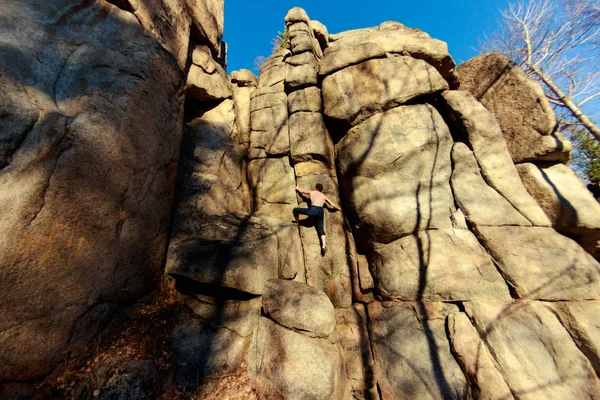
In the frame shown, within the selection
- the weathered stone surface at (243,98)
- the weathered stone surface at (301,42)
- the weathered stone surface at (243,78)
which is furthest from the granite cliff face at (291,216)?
the weathered stone surface at (243,78)

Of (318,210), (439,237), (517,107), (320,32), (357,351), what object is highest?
(320,32)

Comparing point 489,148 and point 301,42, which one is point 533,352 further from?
point 301,42

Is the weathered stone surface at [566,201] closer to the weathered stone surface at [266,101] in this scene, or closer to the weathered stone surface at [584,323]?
the weathered stone surface at [584,323]

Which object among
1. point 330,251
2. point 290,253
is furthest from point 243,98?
point 330,251

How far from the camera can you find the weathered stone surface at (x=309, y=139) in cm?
845

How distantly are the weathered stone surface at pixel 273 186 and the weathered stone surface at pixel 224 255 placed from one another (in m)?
1.71

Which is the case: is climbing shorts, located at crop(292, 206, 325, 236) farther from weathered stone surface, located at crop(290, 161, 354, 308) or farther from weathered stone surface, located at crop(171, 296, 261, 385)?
weathered stone surface, located at crop(171, 296, 261, 385)

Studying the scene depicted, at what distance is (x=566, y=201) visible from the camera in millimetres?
6754

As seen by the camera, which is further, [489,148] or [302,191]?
[302,191]

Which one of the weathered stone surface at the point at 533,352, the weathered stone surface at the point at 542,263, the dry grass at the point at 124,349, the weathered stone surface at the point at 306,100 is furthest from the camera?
the weathered stone surface at the point at 306,100

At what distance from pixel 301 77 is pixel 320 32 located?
375 centimetres

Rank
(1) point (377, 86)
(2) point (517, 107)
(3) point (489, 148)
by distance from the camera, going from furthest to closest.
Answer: (1) point (377, 86)
(2) point (517, 107)
(3) point (489, 148)

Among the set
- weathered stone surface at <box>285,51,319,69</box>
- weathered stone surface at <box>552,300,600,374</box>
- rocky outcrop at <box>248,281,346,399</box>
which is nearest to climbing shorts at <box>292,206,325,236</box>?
rocky outcrop at <box>248,281,346,399</box>

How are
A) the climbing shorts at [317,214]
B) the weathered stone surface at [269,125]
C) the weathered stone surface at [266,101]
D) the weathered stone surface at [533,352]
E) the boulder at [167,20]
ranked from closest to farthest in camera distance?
the weathered stone surface at [533,352] < the boulder at [167,20] < the climbing shorts at [317,214] < the weathered stone surface at [269,125] < the weathered stone surface at [266,101]
